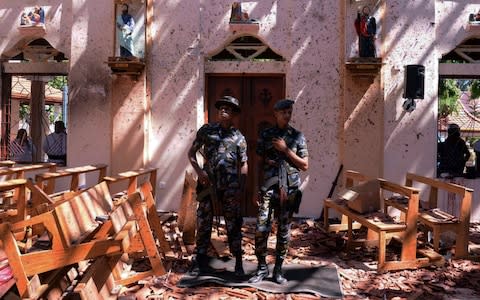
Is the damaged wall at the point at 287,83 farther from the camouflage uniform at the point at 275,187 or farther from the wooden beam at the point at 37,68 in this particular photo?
the camouflage uniform at the point at 275,187

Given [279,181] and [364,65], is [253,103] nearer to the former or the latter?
[364,65]

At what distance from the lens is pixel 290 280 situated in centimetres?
518

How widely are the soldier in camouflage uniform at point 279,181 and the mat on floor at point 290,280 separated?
135mm

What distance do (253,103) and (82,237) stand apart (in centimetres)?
470

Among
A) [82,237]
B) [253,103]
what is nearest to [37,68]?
[253,103]

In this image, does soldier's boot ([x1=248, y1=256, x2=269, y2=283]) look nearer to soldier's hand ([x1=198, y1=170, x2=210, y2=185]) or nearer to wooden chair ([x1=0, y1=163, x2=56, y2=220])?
soldier's hand ([x1=198, y1=170, x2=210, y2=185])

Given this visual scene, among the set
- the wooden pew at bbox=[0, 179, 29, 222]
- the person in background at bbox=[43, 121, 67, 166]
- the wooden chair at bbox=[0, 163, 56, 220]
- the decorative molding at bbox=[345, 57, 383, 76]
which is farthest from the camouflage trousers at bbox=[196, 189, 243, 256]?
the person in background at bbox=[43, 121, 67, 166]

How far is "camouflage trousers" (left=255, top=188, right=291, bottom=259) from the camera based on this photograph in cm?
496

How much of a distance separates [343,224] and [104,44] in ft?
17.7

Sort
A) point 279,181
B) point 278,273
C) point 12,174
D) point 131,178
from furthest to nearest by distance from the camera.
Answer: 1. point 12,174
2. point 131,178
3. point 278,273
4. point 279,181

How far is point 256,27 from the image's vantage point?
8297mm

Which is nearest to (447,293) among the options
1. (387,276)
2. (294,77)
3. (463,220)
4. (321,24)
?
(387,276)

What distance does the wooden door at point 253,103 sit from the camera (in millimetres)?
8438

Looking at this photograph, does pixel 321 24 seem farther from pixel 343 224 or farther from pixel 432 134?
pixel 343 224
